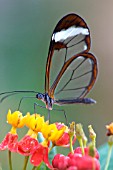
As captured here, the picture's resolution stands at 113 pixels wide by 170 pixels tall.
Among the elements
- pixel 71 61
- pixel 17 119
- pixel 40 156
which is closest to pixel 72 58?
pixel 71 61

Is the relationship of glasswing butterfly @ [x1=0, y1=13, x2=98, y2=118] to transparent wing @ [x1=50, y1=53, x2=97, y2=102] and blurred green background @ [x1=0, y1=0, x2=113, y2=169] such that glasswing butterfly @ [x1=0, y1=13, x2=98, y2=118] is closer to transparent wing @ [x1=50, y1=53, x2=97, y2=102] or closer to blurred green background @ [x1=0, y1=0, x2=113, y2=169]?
transparent wing @ [x1=50, y1=53, x2=97, y2=102]

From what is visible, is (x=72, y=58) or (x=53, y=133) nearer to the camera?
(x=53, y=133)

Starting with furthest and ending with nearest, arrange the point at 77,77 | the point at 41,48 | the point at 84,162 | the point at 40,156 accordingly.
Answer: the point at 41,48 < the point at 77,77 < the point at 40,156 < the point at 84,162

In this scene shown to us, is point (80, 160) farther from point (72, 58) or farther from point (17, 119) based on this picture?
point (72, 58)

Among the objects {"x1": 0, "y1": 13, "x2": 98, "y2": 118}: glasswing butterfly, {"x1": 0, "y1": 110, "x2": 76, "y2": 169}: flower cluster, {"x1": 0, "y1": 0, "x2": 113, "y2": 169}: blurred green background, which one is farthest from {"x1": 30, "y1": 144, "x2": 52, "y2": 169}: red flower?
{"x1": 0, "y1": 0, "x2": 113, "y2": 169}: blurred green background

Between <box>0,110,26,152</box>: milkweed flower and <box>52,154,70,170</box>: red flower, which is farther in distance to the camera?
<box>0,110,26,152</box>: milkweed flower

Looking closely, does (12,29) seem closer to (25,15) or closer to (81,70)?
(25,15)

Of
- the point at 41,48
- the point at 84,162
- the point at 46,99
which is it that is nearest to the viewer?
the point at 84,162
